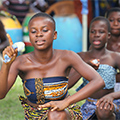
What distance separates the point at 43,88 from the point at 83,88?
13.1 inches

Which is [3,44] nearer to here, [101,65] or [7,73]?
[101,65]

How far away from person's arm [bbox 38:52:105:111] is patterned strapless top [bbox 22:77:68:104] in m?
0.10

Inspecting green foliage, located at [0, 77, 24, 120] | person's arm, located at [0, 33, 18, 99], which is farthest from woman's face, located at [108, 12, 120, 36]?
person's arm, located at [0, 33, 18, 99]

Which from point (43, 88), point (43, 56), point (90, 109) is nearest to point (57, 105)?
point (43, 88)

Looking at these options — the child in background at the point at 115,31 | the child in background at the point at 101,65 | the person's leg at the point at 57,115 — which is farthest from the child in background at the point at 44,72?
the child in background at the point at 115,31

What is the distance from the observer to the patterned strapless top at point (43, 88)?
6.72 feet

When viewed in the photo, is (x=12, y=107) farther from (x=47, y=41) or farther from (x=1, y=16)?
(x=1, y=16)

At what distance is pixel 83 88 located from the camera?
1988mm

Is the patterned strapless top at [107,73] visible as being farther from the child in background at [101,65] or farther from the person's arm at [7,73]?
the person's arm at [7,73]

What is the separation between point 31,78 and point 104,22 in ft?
3.77

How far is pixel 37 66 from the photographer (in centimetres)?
210

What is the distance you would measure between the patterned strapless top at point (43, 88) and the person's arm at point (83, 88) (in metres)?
0.10

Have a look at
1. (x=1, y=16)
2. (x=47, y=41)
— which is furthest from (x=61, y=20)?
(x=47, y=41)

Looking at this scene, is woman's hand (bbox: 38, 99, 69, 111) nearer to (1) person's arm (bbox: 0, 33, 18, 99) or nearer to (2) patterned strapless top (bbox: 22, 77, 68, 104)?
(2) patterned strapless top (bbox: 22, 77, 68, 104)
